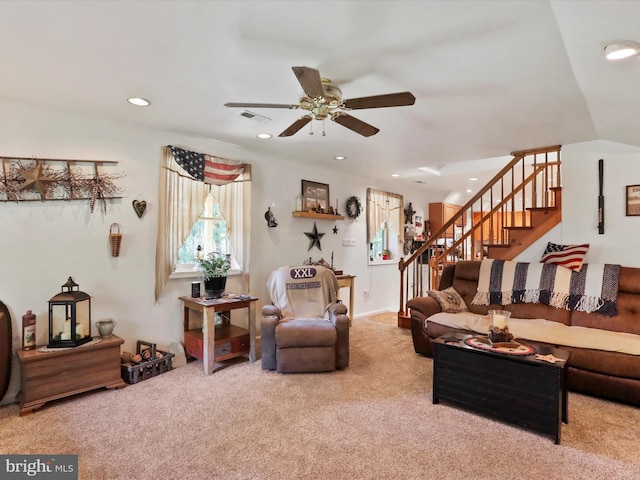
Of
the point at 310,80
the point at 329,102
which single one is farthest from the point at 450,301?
the point at 310,80

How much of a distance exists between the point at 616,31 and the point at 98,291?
13.1 feet

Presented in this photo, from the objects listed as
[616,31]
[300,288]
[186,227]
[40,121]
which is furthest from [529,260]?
[40,121]

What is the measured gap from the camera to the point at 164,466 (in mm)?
1947

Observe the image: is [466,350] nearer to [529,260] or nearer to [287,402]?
[287,402]

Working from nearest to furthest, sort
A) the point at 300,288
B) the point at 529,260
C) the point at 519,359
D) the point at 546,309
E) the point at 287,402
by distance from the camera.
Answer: the point at 519,359, the point at 287,402, the point at 546,309, the point at 300,288, the point at 529,260

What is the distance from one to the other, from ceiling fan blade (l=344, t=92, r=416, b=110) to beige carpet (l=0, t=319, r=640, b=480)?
6.85 feet

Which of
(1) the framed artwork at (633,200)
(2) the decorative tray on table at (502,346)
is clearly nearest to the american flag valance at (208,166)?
(2) the decorative tray on table at (502,346)

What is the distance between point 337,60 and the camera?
6.89 feet

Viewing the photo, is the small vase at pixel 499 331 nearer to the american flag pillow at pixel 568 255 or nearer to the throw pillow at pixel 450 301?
the throw pillow at pixel 450 301

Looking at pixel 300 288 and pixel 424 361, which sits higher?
pixel 300 288

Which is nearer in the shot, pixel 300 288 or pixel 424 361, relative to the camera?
pixel 424 361

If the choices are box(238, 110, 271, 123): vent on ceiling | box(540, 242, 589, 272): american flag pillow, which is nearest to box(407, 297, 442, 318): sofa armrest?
box(540, 242, 589, 272): american flag pillow

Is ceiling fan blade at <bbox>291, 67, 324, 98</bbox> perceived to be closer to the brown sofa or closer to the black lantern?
the black lantern

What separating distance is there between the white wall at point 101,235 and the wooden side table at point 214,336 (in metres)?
0.19
